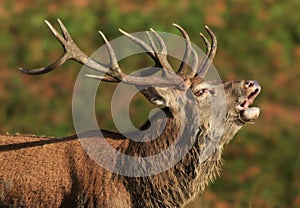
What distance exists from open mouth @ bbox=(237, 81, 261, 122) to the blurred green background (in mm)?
5825

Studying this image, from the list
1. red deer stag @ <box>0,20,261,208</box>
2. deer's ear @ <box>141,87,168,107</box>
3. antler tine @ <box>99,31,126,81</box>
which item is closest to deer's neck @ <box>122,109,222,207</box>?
red deer stag @ <box>0,20,261,208</box>

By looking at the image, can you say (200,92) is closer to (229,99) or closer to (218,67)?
(229,99)

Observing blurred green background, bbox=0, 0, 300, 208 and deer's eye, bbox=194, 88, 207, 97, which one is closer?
deer's eye, bbox=194, 88, 207, 97

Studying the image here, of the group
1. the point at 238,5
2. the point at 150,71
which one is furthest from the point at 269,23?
the point at 150,71

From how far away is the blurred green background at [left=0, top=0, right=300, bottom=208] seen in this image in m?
16.3

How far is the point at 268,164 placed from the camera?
16.7 metres

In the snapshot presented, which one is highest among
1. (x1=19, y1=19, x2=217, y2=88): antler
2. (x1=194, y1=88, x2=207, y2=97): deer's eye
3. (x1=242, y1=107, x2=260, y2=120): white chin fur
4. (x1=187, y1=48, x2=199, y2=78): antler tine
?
(x1=19, y1=19, x2=217, y2=88): antler

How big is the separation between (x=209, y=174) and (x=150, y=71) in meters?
1.14

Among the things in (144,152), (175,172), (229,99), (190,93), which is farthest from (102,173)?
(229,99)

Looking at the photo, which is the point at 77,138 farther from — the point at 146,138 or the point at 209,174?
the point at 209,174

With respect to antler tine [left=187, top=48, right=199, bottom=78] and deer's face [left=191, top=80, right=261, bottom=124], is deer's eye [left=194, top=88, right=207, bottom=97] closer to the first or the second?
deer's face [left=191, top=80, right=261, bottom=124]

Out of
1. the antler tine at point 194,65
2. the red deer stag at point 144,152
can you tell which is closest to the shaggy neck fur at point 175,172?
the red deer stag at point 144,152

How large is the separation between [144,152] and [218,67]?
11785 millimetres

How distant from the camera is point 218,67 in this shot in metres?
19.7
